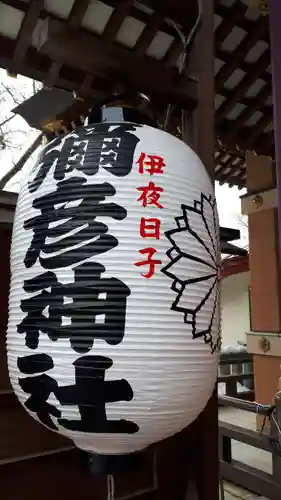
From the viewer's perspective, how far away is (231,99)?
3.31 m

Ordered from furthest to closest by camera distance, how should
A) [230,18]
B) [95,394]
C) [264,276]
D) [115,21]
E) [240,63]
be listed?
[264,276] < [240,63] < [230,18] < [115,21] < [95,394]

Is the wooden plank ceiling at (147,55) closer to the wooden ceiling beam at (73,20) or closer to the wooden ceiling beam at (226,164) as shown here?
the wooden ceiling beam at (73,20)

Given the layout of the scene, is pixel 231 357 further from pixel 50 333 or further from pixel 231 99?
pixel 50 333

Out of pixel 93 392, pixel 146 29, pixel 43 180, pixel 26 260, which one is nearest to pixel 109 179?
pixel 43 180

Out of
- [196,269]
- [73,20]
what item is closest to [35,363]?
[196,269]

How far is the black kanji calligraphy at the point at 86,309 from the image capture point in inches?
40.1

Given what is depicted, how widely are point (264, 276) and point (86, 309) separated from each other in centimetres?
321

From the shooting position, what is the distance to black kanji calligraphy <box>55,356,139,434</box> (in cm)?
101

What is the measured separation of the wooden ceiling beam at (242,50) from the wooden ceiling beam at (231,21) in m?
0.16

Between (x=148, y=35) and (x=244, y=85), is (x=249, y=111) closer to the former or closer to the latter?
(x=244, y=85)

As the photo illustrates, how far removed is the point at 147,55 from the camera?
275cm

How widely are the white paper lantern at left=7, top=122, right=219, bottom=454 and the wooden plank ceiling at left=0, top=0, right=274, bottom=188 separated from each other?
0.34 metres

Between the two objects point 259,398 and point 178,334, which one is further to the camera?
point 259,398

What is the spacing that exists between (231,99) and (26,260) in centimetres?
262
